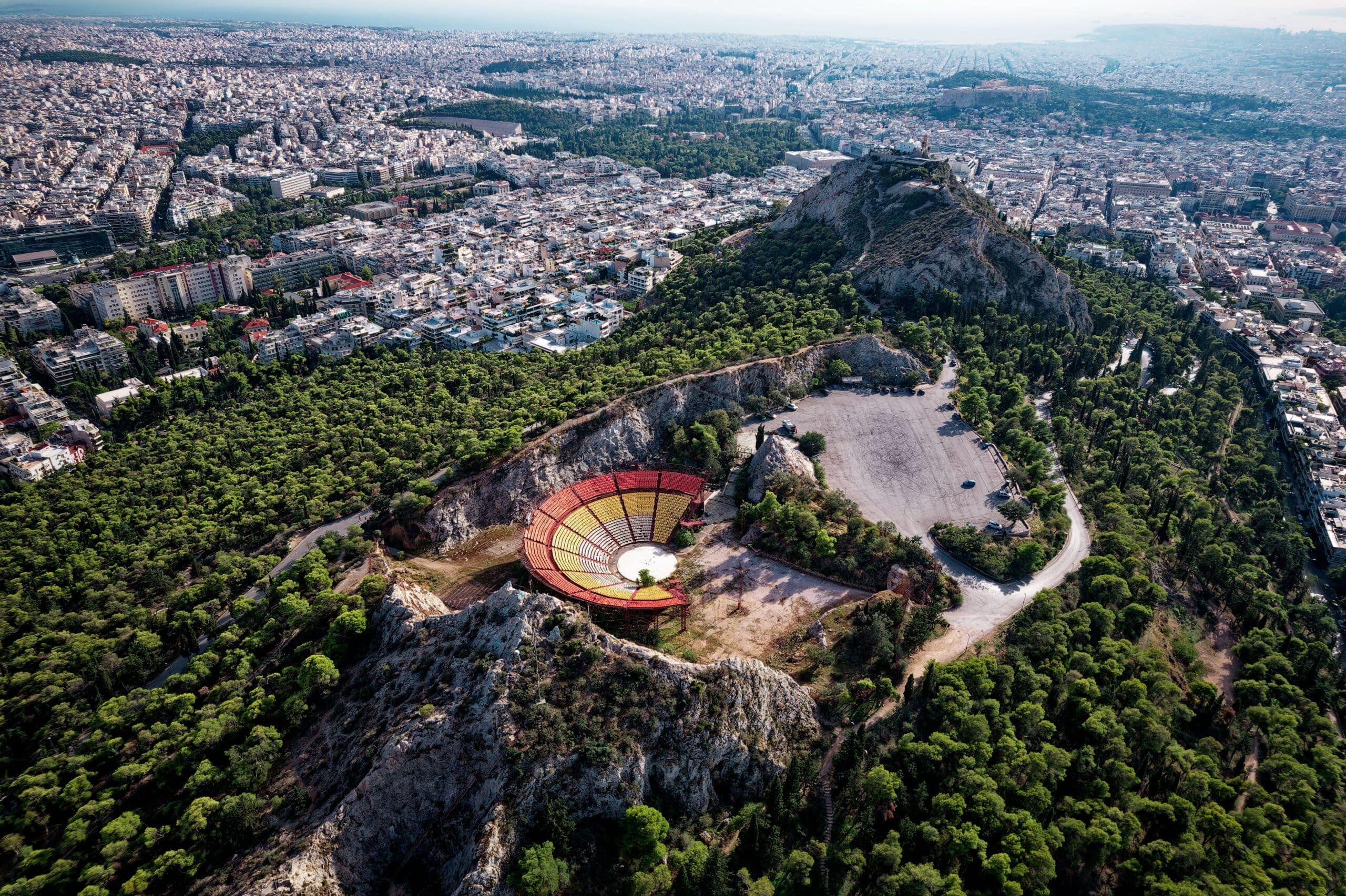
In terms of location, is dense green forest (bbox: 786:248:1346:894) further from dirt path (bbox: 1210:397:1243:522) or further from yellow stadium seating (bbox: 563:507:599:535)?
yellow stadium seating (bbox: 563:507:599:535)

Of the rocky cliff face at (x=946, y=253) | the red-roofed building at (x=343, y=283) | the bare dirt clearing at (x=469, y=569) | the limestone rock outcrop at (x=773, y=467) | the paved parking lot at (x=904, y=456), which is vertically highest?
the rocky cliff face at (x=946, y=253)

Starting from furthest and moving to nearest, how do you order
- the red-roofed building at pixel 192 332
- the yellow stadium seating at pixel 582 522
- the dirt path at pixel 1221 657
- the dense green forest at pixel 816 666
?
1. the red-roofed building at pixel 192 332
2. the yellow stadium seating at pixel 582 522
3. the dirt path at pixel 1221 657
4. the dense green forest at pixel 816 666

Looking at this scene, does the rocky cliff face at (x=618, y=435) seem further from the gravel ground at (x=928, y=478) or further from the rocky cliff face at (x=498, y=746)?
the rocky cliff face at (x=498, y=746)

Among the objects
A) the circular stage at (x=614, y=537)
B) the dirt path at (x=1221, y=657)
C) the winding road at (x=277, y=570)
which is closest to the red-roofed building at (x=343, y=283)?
the winding road at (x=277, y=570)

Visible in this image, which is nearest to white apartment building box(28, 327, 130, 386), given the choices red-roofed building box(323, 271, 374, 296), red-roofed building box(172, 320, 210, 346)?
red-roofed building box(172, 320, 210, 346)

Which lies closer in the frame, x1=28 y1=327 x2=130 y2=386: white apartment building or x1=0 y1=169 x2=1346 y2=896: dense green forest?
x1=0 y1=169 x2=1346 y2=896: dense green forest

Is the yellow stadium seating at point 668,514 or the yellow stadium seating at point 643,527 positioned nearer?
the yellow stadium seating at point 643,527
